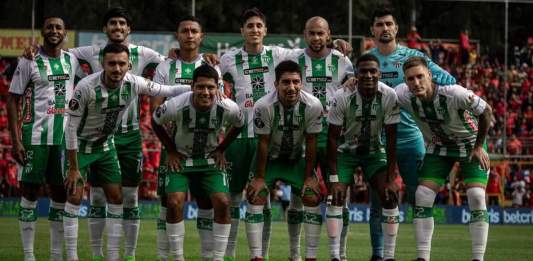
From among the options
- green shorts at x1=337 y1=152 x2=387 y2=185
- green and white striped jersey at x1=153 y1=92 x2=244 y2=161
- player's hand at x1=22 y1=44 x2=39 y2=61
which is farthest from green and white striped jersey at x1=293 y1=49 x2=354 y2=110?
player's hand at x1=22 y1=44 x2=39 y2=61

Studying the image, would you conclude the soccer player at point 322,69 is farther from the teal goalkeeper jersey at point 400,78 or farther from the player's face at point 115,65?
the player's face at point 115,65

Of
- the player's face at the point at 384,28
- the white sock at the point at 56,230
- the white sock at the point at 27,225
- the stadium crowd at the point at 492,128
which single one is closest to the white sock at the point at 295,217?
the player's face at the point at 384,28

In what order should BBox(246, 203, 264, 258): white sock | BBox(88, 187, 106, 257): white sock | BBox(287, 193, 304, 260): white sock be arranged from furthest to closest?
BBox(287, 193, 304, 260): white sock → BBox(88, 187, 106, 257): white sock → BBox(246, 203, 264, 258): white sock

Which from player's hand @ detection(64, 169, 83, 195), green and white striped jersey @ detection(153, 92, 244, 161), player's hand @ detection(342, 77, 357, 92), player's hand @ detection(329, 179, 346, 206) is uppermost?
player's hand @ detection(342, 77, 357, 92)

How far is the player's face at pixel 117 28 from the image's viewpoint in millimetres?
12141

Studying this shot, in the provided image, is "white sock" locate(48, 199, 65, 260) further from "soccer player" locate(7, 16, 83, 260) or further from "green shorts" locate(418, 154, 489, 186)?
"green shorts" locate(418, 154, 489, 186)

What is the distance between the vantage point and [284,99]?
36.3ft

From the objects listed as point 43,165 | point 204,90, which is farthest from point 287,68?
point 43,165

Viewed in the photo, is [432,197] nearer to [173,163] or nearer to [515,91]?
[173,163]

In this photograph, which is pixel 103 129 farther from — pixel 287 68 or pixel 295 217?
pixel 295 217

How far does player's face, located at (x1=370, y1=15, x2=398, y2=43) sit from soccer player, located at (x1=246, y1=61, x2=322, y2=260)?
5.37ft

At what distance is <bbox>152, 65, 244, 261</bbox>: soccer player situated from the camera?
10.7 meters

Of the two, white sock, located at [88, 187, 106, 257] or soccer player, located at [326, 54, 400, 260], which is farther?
white sock, located at [88, 187, 106, 257]

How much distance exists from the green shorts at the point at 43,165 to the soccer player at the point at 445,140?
161 inches
